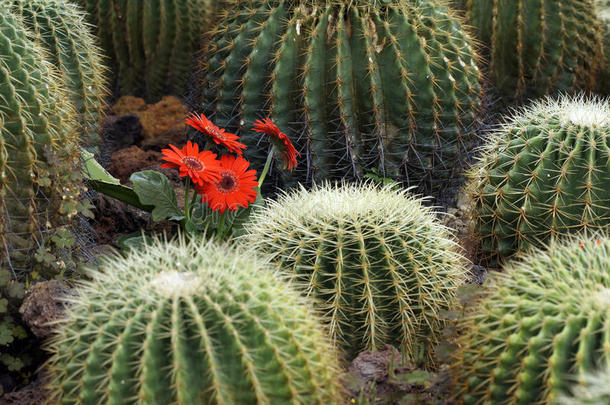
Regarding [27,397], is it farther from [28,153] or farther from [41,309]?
[28,153]

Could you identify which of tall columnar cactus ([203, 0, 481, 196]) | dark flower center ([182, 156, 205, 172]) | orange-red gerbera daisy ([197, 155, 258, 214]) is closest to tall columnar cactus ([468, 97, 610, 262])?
tall columnar cactus ([203, 0, 481, 196])

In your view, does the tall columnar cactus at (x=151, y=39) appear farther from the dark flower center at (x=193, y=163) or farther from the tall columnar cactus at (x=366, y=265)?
the tall columnar cactus at (x=366, y=265)

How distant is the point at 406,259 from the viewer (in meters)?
2.95

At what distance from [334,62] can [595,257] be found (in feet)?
7.05

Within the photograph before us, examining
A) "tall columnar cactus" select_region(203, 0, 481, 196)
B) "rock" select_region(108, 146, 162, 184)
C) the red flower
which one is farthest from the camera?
"rock" select_region(108, 146, 162, 184)

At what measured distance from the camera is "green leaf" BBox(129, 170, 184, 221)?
357 cm

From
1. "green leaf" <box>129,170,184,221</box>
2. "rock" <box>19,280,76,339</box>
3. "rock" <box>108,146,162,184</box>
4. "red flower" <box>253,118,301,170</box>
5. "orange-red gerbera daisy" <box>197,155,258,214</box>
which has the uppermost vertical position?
"red flower" <box>253,118,301,170</box>

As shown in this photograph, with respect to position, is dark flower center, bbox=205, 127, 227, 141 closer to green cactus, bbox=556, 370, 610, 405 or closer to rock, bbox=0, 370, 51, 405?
rock, bbox=0, 370, 51, 405

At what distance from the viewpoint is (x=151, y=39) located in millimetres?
5938

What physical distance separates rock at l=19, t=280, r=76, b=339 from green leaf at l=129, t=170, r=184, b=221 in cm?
72

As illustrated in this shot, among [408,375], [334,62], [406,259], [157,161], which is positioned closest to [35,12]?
[157,161]

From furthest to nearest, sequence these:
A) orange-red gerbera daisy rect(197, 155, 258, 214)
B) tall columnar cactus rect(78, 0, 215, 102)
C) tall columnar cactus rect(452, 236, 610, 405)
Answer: tall columnar cactus rect(78, 0, 215, 102) < orange-red gerbera daisy rect(197, 155, 258, 214) < tall columnar cactus rect(452, 236, 610, 405)

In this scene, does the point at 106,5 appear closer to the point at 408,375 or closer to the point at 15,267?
the point at 15,267

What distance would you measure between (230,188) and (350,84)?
1112 mm
